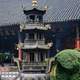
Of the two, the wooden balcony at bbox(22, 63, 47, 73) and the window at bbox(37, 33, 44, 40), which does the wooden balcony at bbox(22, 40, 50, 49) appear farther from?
the wooden balcony at bbox(22, 63, 47, 73)

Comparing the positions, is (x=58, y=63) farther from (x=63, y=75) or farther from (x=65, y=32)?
(x=65, y=32)

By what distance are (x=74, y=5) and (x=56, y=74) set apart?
1690 cm

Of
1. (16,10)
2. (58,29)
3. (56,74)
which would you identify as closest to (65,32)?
(58,29)

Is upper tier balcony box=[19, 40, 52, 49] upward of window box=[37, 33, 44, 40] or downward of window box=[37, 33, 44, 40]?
downward

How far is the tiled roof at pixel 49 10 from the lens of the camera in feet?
156

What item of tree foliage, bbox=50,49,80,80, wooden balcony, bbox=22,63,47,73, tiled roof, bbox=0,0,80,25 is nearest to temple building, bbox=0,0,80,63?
tiled roof, bbox=0,0,80,25

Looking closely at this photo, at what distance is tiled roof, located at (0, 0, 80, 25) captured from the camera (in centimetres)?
4762

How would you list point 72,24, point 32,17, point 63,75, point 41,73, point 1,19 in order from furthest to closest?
1. point 1,19
2. point 72,24
3. point 32,17
4. point 41,73
5. point 63,75

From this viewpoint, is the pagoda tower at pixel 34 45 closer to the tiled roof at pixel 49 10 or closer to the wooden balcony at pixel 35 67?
the wooden balcony at pixel 35 67

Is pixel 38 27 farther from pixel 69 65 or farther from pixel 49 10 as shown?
pixel 49 10

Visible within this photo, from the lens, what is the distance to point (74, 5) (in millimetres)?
48719

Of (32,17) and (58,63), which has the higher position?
(32,17)

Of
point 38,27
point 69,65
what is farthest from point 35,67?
point 69,65

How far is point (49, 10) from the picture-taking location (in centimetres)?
5081
